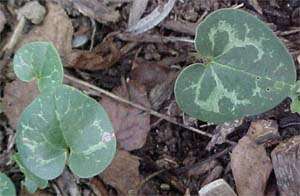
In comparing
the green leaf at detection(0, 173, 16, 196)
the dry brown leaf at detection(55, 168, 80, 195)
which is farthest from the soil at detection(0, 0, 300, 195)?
the green leaf at detection(0, 173, 16, 196)

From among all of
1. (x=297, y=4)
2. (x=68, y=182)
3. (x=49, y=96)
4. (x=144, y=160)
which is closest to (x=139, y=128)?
(x=144, y=160)

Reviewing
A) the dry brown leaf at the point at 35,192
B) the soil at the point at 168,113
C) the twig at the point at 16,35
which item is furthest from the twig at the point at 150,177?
the twig at the point at 16,35

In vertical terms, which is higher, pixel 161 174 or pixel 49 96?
pixel 49 96

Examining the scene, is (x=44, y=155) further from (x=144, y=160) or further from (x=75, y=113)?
(x=144, y=160)

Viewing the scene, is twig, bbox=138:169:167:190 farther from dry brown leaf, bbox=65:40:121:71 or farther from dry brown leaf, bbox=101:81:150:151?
dry brown leaf, bbox=65:40:121:71

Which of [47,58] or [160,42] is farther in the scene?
[160,42]

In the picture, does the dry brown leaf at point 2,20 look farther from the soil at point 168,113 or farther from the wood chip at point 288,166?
the wood chip at point 288,166

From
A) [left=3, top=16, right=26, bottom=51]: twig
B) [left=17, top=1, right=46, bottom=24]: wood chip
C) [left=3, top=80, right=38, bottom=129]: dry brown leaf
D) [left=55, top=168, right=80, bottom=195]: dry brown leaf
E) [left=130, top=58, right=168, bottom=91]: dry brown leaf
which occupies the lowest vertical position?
[left=55, top=168, right=80, bottom=195]: dry brown leaf
